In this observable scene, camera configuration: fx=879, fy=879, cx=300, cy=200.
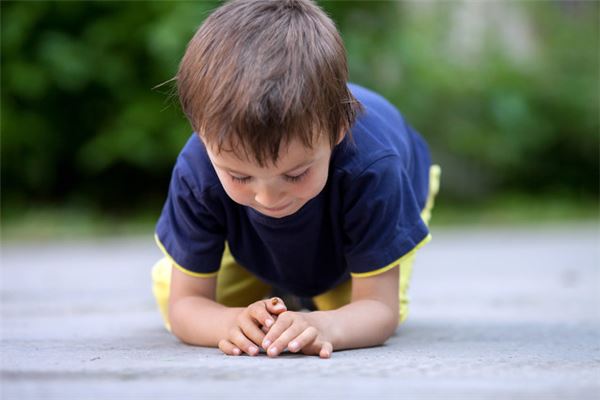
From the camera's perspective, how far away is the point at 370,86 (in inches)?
220

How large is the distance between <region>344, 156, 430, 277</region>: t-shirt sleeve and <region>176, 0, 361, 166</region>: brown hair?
0.46ft

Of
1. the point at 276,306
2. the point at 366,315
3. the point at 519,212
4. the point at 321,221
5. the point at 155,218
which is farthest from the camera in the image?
the point at 519,212

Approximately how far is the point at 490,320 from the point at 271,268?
0.59 meters

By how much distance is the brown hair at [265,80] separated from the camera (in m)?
1.39

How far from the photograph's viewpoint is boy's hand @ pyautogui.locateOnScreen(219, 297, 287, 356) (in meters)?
1.51

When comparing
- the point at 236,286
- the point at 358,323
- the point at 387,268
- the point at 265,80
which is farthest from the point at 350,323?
the point at 236,286

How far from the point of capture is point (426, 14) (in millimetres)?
6727

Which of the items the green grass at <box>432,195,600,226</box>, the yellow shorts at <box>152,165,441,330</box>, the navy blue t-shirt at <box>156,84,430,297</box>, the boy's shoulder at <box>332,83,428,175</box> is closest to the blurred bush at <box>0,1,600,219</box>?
the green grass at <box>432,195,600,226</box>

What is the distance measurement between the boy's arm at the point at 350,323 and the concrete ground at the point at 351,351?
37 mm

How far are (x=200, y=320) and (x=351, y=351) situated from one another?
1.00 ft

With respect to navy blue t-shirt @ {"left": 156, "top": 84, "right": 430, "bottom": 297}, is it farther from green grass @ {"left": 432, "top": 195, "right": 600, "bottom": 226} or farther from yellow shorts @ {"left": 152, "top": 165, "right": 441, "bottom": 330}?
green grass @ {"left": 432, "top": 195, "right": 600, "bottom": 226}

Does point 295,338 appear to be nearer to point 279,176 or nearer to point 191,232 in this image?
point 279,176

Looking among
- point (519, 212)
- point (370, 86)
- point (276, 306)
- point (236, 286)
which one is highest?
point (370, 86)

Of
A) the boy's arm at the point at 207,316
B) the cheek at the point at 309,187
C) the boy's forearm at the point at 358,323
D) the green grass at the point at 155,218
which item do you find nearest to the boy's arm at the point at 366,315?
the boy's forearm at the point at 358,323
